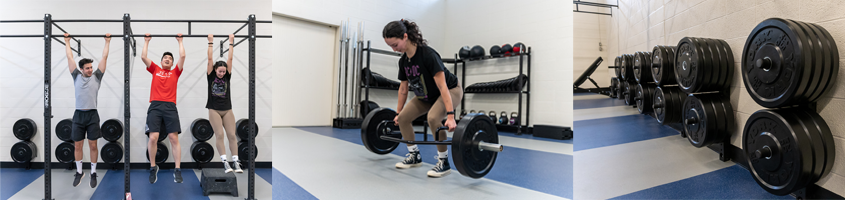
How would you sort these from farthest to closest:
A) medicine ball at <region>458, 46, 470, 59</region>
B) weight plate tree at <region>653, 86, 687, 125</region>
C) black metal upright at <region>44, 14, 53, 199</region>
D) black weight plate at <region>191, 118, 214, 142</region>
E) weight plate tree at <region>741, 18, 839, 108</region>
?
medicine ball at <region>458, 46, 470, 59</region> < black weight plate at <region>191, 118, 214, 142</region> < black metal upright at <region>44, 14, 53, 199</region> < weight plate tree at <region>653, 86, 687, 125</region> < weight plate tree at <region>741, 18, 839, 108</region>

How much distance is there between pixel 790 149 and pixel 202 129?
4158 mm

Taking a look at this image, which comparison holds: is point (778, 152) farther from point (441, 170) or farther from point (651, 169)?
point (441, 170)

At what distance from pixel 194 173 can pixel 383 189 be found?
256 centimetres

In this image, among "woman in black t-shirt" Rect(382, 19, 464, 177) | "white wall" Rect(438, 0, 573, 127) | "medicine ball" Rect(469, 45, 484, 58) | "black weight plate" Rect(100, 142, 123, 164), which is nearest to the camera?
"woman in black t-shirt" Rect(382, 19, 464, 177)

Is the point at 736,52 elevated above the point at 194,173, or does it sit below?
above

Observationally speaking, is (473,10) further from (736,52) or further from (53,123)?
(53,123)

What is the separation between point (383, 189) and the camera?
6.51 feet

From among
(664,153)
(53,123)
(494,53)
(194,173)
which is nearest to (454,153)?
(664,153)

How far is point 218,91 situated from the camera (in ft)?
11.4

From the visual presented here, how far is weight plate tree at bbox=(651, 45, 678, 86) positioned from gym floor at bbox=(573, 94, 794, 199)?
389 mm

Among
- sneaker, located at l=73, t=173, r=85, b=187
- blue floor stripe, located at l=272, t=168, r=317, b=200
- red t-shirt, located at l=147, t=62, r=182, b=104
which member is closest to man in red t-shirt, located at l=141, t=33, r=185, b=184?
red t-shirt, located at l=147, t=62, r=182, b=104

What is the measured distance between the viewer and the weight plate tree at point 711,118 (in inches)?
72.8

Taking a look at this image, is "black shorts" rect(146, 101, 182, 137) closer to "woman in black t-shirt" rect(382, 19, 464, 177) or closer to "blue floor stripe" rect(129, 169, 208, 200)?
"blue floor stripe" rect(129, 169, 208, 200)

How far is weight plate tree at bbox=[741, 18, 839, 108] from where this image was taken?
1204mm
